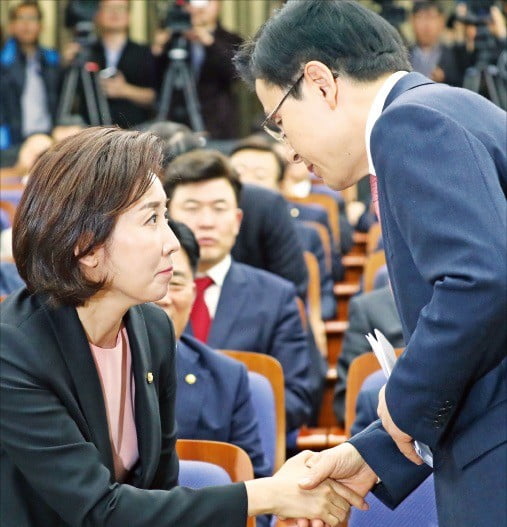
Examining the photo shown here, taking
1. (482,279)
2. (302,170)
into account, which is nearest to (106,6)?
(302,170)

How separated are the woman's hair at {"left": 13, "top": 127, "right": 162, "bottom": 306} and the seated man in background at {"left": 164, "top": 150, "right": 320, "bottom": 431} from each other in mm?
1518

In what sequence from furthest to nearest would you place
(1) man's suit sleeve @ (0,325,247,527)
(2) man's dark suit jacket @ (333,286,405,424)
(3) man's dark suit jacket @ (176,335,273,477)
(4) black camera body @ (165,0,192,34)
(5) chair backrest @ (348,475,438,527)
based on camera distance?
(4) black camera body @ (165,0,192,34) < (2) man's dark suit jacket @ (333,286,405,424) < (3) man's dark suit jacket @ (176,335,273,477) < (5) chair backrest @ (348,475,438,527) < (1) man's suit sleeve @ (0,325,247,527)

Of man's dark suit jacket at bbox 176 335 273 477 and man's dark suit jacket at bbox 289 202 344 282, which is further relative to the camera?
man's dark suit jacket at bbox 289 202 344 282

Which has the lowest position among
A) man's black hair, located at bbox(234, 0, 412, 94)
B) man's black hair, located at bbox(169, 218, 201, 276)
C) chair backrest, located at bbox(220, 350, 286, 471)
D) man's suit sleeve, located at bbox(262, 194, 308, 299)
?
man's suit sleeve, located at bbox(262, 194, 308, 299)

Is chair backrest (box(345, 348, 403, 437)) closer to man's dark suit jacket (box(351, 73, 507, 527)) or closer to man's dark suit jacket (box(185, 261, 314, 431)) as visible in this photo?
man's dark suit jacket (box(185, 261, 314, 431))

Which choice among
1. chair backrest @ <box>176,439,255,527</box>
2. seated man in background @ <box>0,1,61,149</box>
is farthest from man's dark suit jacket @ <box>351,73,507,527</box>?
seated man in background @ <box>0,1,61,149</box>

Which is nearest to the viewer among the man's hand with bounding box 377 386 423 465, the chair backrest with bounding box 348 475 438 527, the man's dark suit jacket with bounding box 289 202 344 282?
the man's hand with bounding box 377 386 423 465

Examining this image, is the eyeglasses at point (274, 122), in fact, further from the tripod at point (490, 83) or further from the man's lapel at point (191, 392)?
the tripod at point (490, 83)

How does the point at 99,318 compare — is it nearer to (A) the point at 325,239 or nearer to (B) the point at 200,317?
(B) the point at 200,317

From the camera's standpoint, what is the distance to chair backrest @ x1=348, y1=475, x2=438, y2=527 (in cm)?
197

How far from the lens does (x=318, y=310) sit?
432 centimetres

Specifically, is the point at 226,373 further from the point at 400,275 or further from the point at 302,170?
the point at 302,170

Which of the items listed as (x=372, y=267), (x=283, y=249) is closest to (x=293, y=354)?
(x=283, y=249)

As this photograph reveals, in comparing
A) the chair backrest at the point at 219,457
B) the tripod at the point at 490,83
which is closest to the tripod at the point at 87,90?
the tripod at the point at 490,83
